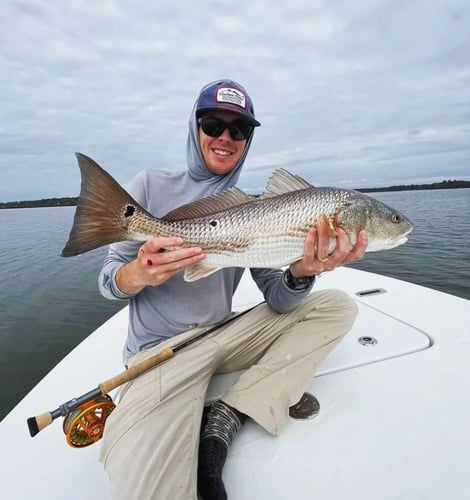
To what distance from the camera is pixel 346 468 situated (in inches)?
78.2

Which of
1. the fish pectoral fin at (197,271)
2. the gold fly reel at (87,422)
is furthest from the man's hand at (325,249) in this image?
the gold fly reel at (87,422)

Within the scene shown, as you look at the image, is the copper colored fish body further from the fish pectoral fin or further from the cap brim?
the cap brim

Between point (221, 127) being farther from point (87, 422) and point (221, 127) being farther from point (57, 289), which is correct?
point (57, 289)

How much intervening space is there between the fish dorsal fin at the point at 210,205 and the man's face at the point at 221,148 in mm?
496

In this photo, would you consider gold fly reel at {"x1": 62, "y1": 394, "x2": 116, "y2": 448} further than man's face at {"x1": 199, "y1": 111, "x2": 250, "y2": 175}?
No

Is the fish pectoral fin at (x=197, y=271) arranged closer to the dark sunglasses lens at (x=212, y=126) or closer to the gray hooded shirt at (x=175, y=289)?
the gray hooded shirt at (x=175, y=289)

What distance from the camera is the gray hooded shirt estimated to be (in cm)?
280

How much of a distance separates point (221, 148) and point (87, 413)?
2.22m

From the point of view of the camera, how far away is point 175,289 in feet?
9.27

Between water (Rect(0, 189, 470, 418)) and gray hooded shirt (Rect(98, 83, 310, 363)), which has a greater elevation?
gray hooded shirt (Rect(98, 83, 310, 363))

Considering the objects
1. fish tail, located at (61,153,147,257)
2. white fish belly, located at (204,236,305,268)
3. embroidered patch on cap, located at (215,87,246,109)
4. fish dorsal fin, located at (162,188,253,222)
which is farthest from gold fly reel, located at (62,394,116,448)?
embroidered patch on cap, located at (215,87,246,109)

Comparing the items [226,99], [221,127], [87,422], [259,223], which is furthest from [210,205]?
[87,422]

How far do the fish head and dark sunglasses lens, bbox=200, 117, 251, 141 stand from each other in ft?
3.56

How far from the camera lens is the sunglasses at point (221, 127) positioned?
2.88 m
